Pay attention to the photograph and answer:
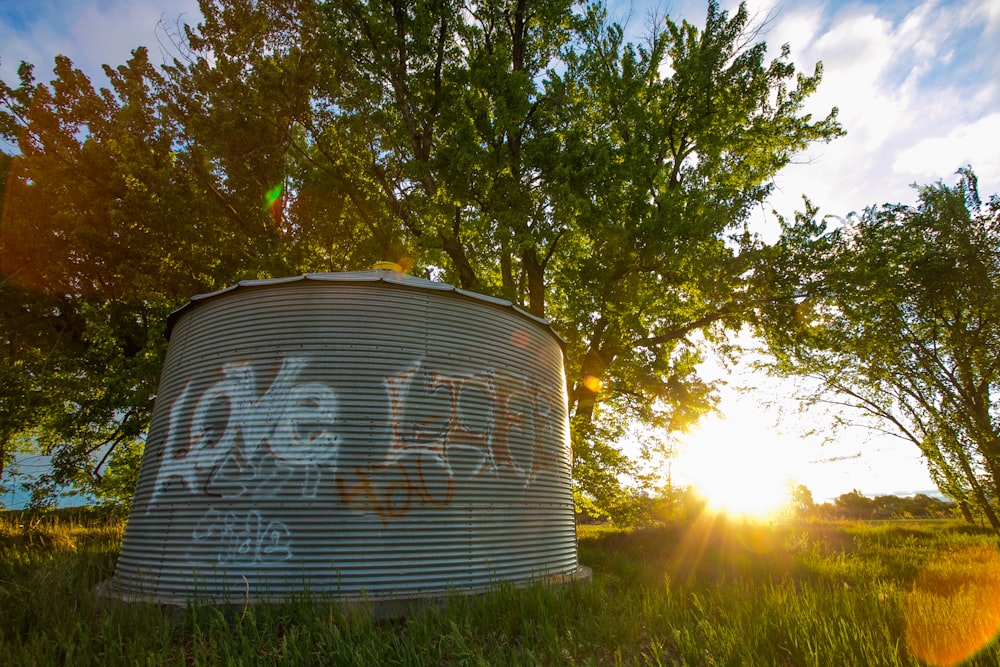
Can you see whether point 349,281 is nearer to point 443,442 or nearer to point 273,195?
point 443,442

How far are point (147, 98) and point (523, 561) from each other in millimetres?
18804

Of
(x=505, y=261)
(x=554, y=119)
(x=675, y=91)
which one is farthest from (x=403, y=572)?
(x=675, y=91)

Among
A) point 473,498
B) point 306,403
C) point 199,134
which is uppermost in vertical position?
point 199,134

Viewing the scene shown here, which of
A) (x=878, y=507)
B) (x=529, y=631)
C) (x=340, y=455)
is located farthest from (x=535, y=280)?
(x=878, y=507)

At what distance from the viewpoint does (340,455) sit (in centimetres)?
679

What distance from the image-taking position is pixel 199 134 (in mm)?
16266

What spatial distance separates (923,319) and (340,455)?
23694mm

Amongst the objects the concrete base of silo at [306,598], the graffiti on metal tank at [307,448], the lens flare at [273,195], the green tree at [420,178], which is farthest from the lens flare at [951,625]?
the lens flare at [273,195]

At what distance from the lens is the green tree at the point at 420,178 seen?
51.7 ft

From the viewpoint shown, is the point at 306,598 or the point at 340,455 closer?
the point at 306,598

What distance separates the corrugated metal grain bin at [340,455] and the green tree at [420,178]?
798 cm

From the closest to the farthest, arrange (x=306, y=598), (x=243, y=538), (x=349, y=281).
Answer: (x=306, y=598) → (x=243, y=538) → (x=349, y=281)

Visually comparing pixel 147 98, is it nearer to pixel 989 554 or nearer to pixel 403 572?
pixel 403 572

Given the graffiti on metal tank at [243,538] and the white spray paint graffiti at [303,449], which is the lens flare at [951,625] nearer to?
the white spray paint graffiti at [303,449]
